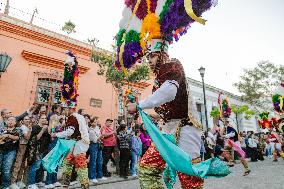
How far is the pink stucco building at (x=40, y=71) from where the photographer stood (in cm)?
1242

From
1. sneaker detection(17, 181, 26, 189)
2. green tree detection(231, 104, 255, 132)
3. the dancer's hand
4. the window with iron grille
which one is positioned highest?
green tree detection(231, 104, 255, 132)

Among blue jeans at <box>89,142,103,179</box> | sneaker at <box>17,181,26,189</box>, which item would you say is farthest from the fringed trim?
blue jeans at <box>89,142,103,179</box>

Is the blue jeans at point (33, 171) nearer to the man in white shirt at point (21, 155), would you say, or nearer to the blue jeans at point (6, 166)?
the man in white shirt at point (21, 155)

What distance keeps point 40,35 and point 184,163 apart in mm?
13357

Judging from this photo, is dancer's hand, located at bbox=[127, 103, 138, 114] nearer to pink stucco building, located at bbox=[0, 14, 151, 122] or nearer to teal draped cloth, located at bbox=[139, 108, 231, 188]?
teal draped cloth, located at bbox=[139, 108, 231, 188]

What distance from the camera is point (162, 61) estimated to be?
2.94 meters

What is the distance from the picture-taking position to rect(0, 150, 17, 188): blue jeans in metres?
6.26

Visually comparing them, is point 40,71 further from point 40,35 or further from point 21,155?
point 21,155

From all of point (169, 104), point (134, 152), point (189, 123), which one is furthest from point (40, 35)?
point (189, 123)

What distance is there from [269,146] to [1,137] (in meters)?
21.4

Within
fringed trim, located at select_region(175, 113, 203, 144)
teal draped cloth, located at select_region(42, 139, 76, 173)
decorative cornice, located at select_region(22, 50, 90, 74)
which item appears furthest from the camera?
decorative cornice, located at select_region(22, 50, 90, 74)

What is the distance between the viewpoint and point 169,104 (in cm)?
285

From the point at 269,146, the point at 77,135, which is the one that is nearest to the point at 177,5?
the point at 77,135

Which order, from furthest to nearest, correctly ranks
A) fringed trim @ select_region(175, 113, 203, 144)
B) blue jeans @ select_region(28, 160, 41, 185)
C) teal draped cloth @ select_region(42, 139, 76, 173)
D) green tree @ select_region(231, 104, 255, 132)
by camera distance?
green tree @ select_region(231, 104, 255, 132)
blue jeans @ select_region(28, 160, 41, 185)
teal draped cloth @ select_region(42, 139, 76, 173)
fringed trim @ select_region(175, 113, 203, 144)
